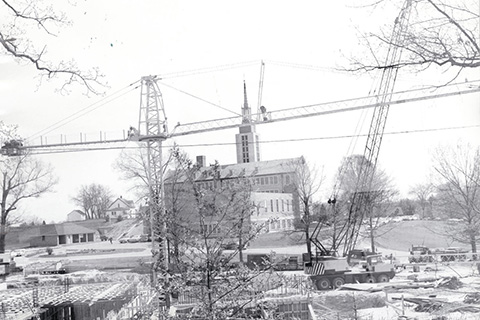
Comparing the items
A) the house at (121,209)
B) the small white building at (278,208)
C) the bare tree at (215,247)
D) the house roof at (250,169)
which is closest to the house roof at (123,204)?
the house at (121,209)

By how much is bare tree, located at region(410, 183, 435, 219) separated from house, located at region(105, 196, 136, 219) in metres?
5.01

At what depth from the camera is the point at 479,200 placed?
8.88 metres

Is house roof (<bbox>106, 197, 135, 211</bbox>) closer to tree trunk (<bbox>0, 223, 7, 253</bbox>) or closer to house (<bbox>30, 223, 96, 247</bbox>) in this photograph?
house (<bbox>30, 223, 96, 247</bbox>)

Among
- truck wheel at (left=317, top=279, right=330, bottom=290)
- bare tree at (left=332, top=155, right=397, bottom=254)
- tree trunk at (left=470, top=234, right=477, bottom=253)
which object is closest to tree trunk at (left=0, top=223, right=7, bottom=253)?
bare tree at (left=332, top=155, right=397, bottom=254)

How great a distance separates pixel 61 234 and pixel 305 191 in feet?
12.9

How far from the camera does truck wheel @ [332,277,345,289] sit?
945 centimetres

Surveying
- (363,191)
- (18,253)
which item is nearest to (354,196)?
(363,191)

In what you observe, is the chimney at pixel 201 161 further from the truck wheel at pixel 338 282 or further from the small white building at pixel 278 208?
the truck wheel at pixel 338 282

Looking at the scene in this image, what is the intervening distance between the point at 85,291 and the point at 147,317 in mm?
2800

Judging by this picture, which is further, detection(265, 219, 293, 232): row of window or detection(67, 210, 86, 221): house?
detection(265, 219, 293, 232): row of window

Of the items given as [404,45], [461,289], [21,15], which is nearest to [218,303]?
[404,45]

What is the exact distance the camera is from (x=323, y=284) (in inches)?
369

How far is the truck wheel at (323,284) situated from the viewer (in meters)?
9.32

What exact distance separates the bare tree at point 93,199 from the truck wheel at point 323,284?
4.40 m
